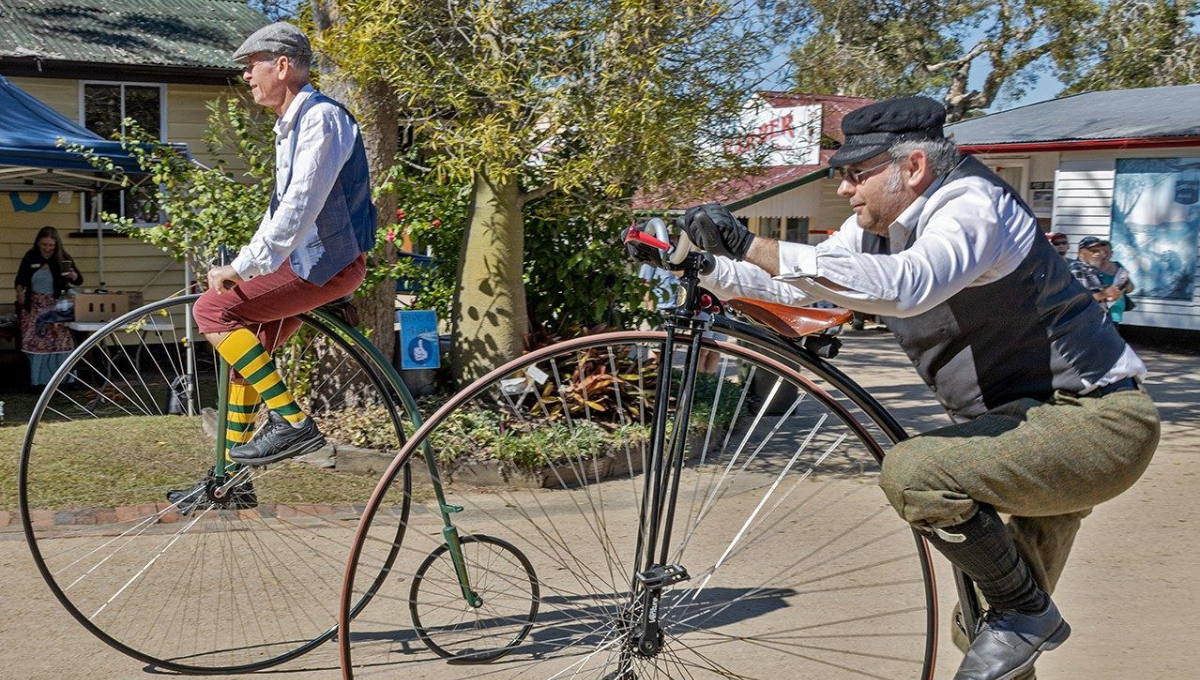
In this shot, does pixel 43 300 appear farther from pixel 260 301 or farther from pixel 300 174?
pixel 300 174

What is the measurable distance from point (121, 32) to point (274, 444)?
10856 mm

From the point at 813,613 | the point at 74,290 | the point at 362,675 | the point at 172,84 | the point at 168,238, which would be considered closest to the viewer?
the point at 362,675

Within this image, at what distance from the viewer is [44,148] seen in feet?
29.5

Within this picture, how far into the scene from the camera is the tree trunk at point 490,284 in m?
7.81

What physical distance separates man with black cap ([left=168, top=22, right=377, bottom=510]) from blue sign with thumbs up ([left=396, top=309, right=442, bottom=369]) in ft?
9.27

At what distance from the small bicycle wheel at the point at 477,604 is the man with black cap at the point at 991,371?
1.51 meters

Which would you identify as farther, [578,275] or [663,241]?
[578,275]

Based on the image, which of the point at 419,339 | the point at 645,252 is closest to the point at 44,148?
the point at 419,339

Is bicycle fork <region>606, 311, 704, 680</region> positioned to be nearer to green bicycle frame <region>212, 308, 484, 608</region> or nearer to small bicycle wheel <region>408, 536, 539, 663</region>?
small bicycle wheel <region>408, 536, 539, 663</region>

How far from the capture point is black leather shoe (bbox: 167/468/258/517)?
4.17 metres

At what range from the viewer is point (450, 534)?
4.03 metres

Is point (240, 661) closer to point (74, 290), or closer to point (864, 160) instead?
point (864, 160)

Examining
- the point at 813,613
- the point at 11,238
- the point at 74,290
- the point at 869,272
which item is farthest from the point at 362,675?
the point at 11,238

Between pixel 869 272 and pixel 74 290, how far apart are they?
981cm
